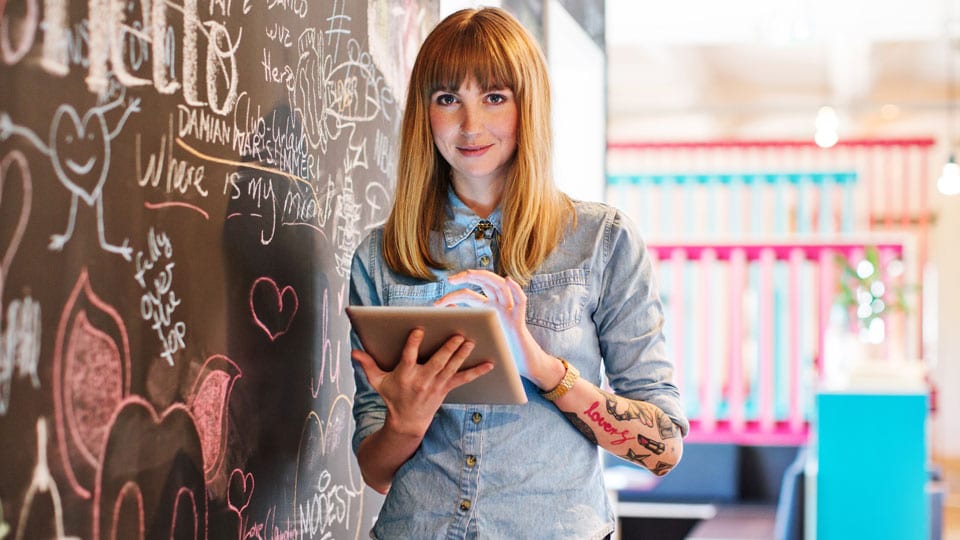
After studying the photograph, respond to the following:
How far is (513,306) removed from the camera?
57.3 inches

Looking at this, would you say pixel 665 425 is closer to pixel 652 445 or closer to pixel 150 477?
pixel 652 445

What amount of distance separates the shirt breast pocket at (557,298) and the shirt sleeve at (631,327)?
0.04 m

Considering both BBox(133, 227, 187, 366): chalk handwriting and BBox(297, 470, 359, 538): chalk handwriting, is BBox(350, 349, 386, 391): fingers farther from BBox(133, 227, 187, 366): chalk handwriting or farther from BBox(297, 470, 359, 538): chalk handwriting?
BBox(297, 470, 359, 538): chalk handwriting

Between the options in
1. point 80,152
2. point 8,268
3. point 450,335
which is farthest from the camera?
point 450,335

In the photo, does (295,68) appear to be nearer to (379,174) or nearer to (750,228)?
(379,174)

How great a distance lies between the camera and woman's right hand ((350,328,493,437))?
55.5 inches

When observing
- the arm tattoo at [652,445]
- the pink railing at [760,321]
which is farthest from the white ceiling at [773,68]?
the arm tattoo at [652,445]

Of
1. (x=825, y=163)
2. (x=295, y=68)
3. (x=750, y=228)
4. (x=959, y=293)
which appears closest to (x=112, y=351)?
(x=295, y=68)

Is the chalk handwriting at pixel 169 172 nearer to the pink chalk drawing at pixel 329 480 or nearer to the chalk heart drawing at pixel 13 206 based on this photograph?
the chalk heart drawing at pixel 13 206

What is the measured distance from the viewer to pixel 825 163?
1098 centimetres

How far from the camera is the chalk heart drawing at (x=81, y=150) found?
3.93ft

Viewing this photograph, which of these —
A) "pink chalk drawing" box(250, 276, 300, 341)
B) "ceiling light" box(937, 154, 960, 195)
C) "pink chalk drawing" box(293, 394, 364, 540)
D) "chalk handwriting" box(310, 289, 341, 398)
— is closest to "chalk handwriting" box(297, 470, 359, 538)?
"pink chalk drawing" box(293, 394, 364, 540)

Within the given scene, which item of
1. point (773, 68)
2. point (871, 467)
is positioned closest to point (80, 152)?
point (871, 467)

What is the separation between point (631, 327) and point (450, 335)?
329 millimetres
